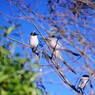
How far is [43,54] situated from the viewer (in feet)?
15.4

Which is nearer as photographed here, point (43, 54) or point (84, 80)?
point (43, 54)

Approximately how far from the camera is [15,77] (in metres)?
1.78

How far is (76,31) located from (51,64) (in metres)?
0.98

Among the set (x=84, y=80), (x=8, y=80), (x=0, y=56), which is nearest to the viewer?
(x=8, y=80)

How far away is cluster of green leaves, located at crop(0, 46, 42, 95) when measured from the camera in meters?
1.74

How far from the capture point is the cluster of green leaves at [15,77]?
174 cm

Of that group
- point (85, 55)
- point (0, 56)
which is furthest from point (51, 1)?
point (0, 56)

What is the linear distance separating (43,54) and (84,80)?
1.60 metres

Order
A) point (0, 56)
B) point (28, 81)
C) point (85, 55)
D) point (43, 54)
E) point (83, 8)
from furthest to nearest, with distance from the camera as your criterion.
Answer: point (43, 54)
point (83, 8)
point (85, 55)
point (0, 56)
point (28, 81)

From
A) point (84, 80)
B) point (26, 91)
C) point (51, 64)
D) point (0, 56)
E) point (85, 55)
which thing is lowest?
point (84, 80)

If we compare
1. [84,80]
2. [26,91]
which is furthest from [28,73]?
[84,80]

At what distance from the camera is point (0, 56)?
208 centimetres

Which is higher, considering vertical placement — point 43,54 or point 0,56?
point 0,56

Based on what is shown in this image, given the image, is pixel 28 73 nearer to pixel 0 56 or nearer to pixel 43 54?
pixel 0 56
